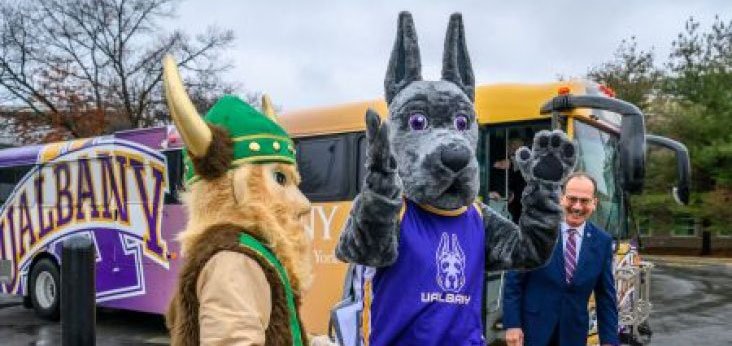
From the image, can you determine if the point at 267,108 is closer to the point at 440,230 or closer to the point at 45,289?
the point at 440,230

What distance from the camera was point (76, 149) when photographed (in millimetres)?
9578

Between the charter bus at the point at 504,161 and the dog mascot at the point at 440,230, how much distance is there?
321 cm

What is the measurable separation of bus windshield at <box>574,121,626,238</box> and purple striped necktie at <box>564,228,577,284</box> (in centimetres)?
267

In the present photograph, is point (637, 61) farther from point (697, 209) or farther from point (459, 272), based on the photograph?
point (459, 272)

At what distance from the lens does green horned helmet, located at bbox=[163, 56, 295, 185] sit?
217 cm

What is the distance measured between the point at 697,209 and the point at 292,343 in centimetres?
2854

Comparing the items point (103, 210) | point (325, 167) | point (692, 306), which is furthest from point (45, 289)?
point (692, 306)

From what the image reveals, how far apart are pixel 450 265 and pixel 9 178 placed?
398 inches

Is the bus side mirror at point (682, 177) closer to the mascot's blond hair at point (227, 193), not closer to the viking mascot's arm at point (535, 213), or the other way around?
the viking mascot's arm at point (535, 213)

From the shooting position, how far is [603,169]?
22.4 ft

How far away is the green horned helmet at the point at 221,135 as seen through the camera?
2.17m

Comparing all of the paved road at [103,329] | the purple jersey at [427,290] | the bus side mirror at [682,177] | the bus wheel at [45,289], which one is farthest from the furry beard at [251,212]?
the bus wheel at [45,289]

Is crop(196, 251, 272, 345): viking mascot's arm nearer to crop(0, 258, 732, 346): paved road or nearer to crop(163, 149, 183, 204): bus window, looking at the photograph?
crop(163, 149, 183, 204): bus window

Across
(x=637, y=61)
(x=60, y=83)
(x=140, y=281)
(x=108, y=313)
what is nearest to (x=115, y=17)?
(x=60, y=83)
